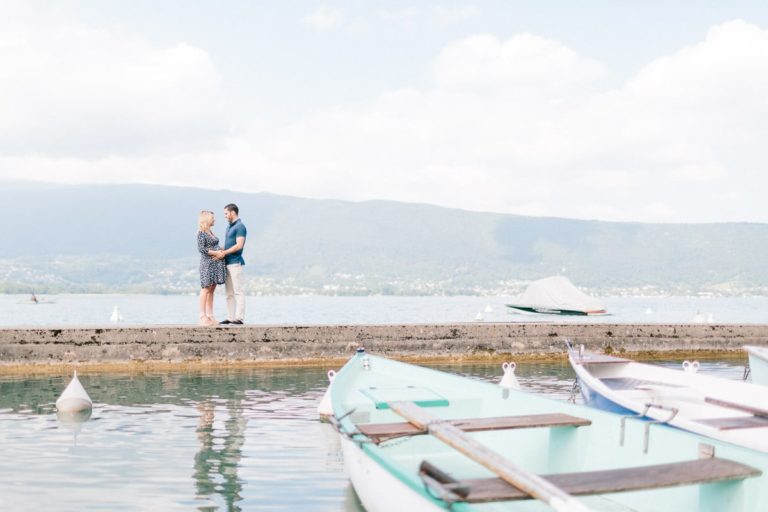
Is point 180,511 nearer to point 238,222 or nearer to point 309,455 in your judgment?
point 309,455

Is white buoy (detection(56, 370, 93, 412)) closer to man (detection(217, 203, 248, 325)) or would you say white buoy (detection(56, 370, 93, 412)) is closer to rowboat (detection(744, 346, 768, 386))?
man (detection(217, 203, 248, 325))

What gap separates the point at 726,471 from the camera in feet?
20.0

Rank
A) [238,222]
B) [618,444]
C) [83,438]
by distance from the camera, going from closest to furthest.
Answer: [618,444], [83,438], [238,222]

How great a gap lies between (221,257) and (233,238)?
502 mm

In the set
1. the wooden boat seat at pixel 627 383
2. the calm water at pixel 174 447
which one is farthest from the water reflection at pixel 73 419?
the wooden boat seat at pixel 627 383

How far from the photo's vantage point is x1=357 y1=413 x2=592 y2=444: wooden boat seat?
7.34m

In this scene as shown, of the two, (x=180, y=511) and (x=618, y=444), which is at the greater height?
(x=618, y=444)

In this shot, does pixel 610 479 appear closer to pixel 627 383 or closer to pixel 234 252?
pixel 627 383

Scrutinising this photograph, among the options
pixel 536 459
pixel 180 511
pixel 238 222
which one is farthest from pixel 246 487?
pixel 238 222

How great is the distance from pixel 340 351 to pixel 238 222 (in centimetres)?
392

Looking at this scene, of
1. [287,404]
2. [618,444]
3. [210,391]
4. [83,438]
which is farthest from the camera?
[210,391]

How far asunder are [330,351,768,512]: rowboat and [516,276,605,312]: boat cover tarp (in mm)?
74460

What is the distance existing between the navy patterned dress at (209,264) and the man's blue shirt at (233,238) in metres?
0.20

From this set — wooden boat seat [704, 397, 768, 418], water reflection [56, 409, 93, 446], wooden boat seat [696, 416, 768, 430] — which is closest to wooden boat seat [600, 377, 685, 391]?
wooden boat seat [704, 397, 768, 418]
